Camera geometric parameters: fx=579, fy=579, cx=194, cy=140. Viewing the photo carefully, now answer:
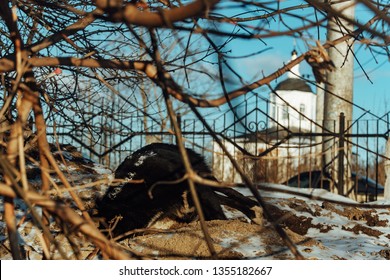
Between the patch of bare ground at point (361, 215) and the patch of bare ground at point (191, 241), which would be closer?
the patch of bare ground at point (191, 241)

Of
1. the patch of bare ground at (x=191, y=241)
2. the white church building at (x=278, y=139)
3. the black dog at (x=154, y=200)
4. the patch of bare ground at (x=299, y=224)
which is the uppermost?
the white church building at (x=278, y=139)

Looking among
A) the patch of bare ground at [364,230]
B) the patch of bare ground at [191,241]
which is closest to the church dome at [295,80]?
the patch of bare ground at [191,241]

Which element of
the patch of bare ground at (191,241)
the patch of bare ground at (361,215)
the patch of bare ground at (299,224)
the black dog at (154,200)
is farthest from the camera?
the patch of bare ground at (361,215)

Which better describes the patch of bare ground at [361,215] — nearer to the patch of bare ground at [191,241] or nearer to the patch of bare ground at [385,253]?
the patch of bare ground at [385,253]

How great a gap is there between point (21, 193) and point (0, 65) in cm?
84

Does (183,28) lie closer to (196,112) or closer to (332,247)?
(196,112)

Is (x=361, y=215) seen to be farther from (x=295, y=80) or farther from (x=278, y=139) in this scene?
(x=278, y=139)

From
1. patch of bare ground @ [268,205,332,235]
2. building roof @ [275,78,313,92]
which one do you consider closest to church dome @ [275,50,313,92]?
building roof @ [275,78,313,92]

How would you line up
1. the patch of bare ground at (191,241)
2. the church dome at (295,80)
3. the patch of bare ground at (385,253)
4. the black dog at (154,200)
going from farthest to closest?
the black dog at (154,200) → the patch of bare ground at (385,253) → the patch of bare ground at (191,241) → the church dome at (295,80)

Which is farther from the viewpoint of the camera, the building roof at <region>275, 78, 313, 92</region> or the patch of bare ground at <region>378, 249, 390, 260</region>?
the patch of bare ground at <region>378, 249, 390, 260</region>

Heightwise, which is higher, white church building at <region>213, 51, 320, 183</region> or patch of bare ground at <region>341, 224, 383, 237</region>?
white church building at <region>213, 51, 320, 183</region>

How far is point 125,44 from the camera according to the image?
4.52 m

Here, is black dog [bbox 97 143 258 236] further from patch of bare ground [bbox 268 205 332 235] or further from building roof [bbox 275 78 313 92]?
building roof [bbox 275 78 313 92]

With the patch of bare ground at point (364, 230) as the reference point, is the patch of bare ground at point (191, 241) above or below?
above
